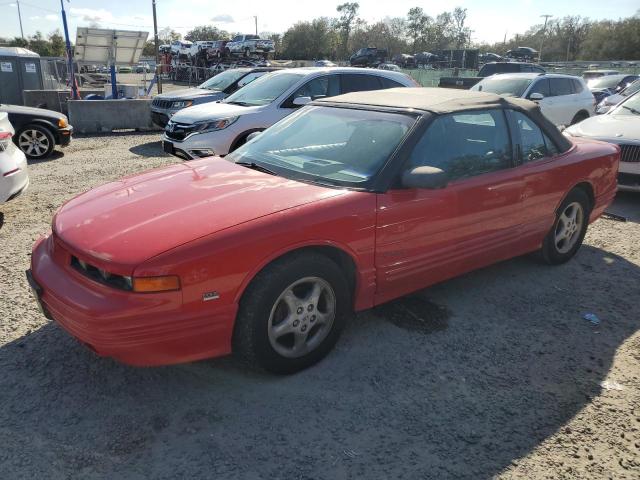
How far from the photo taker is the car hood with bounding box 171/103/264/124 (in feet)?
27.0

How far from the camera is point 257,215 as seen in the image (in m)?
2.79

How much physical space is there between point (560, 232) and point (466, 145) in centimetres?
159

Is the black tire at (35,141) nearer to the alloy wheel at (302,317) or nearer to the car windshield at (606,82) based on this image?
the alloy wheel at (302,317)

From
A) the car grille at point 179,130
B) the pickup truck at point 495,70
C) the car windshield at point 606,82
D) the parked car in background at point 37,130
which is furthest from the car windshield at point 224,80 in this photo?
the car windshield at point 606,82

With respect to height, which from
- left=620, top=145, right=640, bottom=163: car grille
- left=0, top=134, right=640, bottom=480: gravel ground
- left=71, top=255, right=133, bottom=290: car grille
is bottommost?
left=0, top=134, right=640, bottom=480: gravel ground

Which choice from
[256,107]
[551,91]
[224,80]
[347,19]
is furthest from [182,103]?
[347,19]

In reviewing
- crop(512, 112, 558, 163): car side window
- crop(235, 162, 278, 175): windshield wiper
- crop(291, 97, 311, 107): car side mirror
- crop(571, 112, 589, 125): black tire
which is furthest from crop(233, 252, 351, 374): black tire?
crop(571, 112, 589, 125): black tire

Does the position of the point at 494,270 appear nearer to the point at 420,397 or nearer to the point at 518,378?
the point at 518,378

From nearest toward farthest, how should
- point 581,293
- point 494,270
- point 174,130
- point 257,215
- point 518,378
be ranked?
point 257,215
point 518,378
point 581,293
point 494,270
point 174,130

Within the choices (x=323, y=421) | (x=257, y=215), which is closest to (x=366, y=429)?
(x=323, y=421)

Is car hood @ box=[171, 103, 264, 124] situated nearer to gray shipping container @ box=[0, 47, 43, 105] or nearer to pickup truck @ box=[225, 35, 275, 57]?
gray shipping container @ box=[0, 47, 43, 105]

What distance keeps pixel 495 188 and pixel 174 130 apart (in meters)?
6.28

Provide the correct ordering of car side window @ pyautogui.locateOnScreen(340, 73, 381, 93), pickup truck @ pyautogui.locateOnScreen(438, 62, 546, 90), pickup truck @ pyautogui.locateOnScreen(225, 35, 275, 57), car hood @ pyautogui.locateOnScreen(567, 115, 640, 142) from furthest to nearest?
pickup truck @ pyautogui.locateOnScreen(225, 35, 275, 57)
pickup truck @ pyautogui.locateOnScreen(438, 62, 546, 90)
car side window @ pyautogui.locateOnScreen(340, 73, 381, 93)
car hood @ pyautogui.locateOnScreen(567, 115, 640, 142)

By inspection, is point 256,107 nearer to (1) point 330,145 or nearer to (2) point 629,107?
(1) point 330,145
